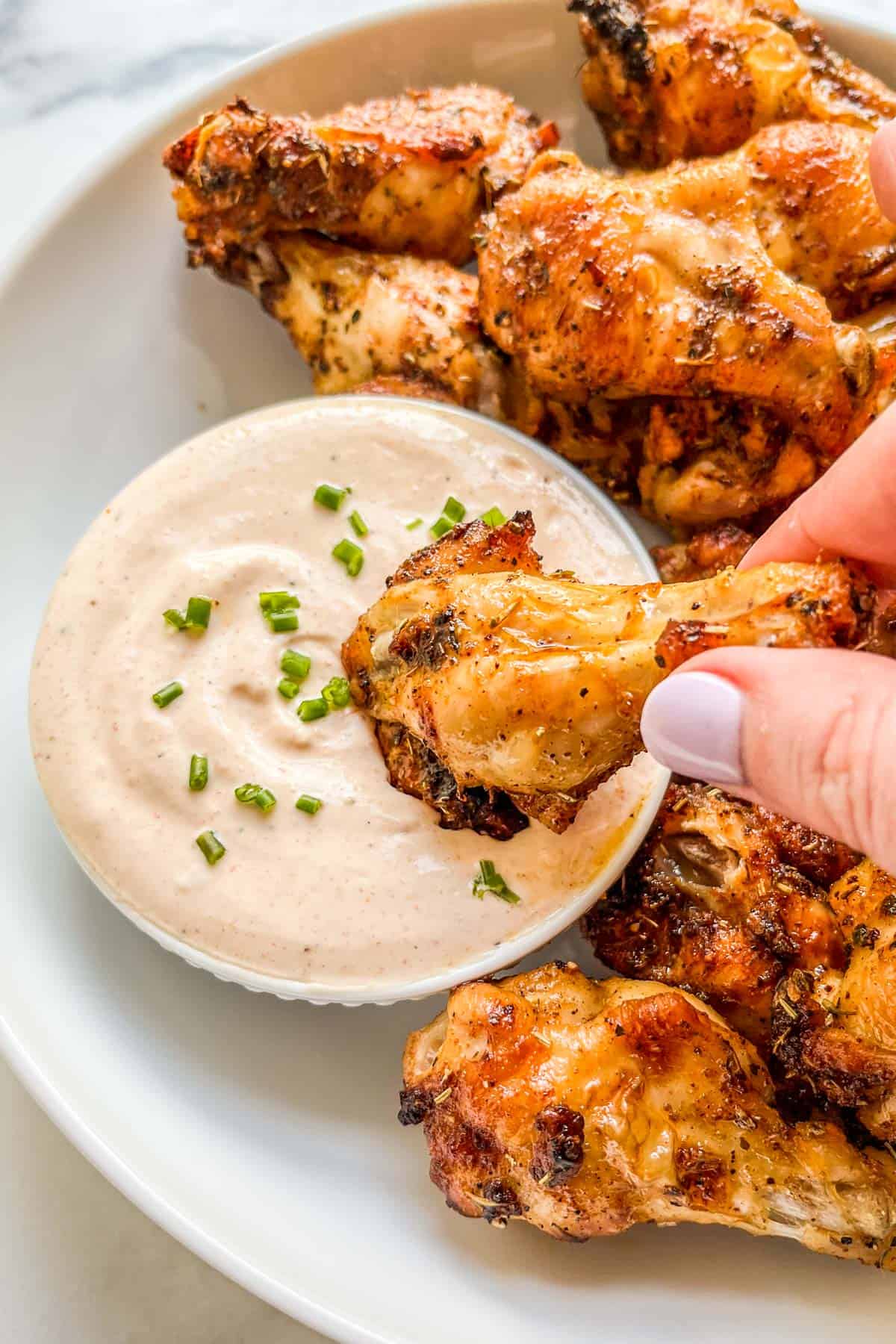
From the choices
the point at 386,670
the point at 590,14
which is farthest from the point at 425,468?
the point at 590,14

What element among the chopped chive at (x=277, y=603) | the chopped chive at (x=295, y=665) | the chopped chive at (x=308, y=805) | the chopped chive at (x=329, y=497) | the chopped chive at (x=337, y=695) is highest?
the chopped chive at (x=329, y=497)

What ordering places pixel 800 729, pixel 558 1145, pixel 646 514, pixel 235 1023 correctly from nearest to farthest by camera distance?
1. pixel 800 729
2. pixel 558 1145
3. pixel 235 1023
4. pixel 646 514

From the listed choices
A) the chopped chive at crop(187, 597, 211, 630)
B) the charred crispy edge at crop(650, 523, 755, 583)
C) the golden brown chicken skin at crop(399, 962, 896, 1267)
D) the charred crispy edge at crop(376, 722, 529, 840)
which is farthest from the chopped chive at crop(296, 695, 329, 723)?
the charred crispy edge at crop(650, 523, 755, 583)

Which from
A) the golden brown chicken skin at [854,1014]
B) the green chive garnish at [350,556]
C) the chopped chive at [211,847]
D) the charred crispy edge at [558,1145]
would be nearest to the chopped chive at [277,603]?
the green chive garnish at [350,556]

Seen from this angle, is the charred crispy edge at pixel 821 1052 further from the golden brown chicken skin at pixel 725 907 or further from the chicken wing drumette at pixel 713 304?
the chicken wing drumette at pixel 713 304

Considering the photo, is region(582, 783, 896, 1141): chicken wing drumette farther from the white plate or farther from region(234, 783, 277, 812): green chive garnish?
region(234, 783, 277, 812): green chive garnish

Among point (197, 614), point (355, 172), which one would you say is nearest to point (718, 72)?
point (355, 172)

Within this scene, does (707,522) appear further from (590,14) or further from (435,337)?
(590,14)

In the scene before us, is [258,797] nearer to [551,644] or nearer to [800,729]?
[551,644]
